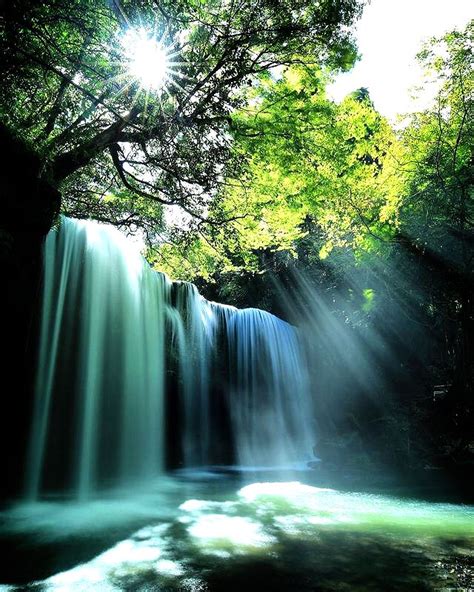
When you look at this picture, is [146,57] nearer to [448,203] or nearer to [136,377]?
[136,377]

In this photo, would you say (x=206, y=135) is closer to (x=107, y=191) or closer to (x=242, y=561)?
(x=107, y=191)

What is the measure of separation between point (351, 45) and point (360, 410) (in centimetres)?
1445

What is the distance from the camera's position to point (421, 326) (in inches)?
628

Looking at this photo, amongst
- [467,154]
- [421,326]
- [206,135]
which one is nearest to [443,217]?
[467,154]

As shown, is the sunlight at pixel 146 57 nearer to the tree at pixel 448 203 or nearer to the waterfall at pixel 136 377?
the waterfall at pixel 136 377

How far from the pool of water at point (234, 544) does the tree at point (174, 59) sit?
502 centimetres

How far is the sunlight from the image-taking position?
17.0 feet

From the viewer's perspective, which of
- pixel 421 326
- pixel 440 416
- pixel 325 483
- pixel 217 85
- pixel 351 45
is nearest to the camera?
pixel 217 85

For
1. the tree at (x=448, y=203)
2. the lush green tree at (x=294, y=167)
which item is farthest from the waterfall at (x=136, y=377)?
the tree at (x=448, y=203)

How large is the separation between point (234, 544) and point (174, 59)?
6.85 meters

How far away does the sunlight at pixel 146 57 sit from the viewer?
517 centimetres

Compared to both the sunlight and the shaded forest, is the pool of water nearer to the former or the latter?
the shaded forest

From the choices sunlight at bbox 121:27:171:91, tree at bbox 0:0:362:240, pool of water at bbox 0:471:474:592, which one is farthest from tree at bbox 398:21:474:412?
pool of water at bbox 0:471:474:592

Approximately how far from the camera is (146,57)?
5383 millimetres
